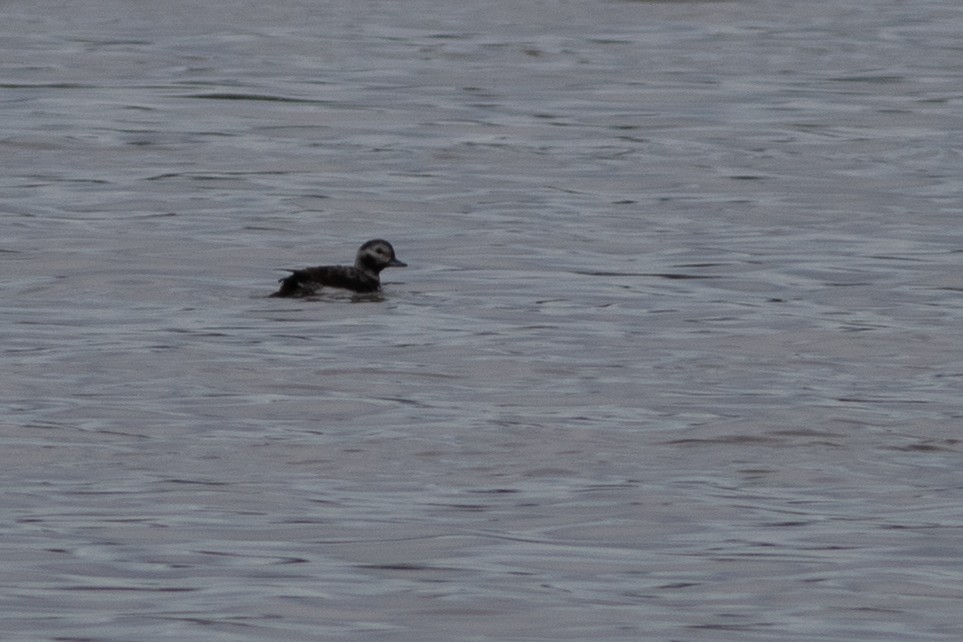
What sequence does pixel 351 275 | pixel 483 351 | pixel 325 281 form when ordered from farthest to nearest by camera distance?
1. pixel 351 275
2. pixel 325 281
3. pixel 483 351

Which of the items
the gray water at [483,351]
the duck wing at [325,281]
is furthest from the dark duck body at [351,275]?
the gray water at [483,351]

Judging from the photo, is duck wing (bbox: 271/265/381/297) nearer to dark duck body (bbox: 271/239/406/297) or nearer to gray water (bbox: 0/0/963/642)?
dark duck body (bbox: 271/239/406/297)

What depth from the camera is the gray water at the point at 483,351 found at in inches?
381

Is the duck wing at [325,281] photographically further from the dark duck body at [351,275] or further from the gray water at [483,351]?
the gray water at [483,351]

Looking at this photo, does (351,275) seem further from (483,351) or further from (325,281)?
(483,351)

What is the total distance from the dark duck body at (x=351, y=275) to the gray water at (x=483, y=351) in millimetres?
135

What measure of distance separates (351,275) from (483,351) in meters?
2.34

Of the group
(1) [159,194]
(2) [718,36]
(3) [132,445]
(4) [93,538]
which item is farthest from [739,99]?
(4) [93,538]

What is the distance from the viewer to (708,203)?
21641 mm

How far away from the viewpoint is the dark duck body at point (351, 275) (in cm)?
1677

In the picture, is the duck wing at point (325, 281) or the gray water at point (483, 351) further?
the duck wing at point (325, 281)

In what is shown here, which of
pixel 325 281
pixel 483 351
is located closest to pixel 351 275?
pixel 325 281

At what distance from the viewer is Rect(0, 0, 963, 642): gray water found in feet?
31.8

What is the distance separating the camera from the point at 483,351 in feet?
49.2
